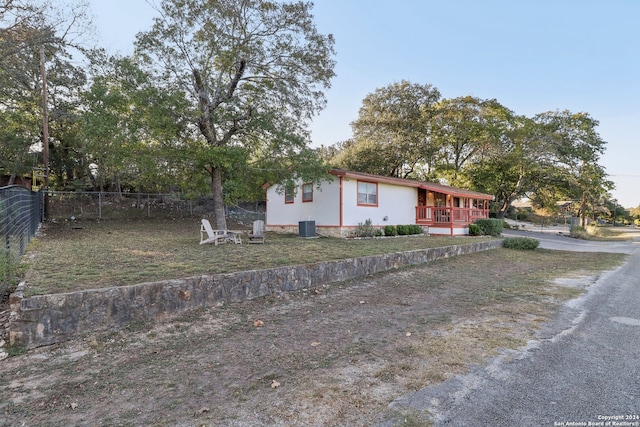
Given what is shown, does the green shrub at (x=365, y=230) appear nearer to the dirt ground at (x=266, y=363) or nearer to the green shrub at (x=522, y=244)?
the green shrub at (x=522, y=244)

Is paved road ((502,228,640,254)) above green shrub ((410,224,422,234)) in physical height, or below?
below

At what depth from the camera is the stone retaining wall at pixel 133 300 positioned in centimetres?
347

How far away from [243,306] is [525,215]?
47.3 meters

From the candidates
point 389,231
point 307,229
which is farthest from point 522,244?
point 307,229

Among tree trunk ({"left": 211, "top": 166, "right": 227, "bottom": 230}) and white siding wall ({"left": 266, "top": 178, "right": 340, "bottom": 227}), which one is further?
white siding wall ({"left": 266, "top": 178, "right": 340, "bottom": 227})

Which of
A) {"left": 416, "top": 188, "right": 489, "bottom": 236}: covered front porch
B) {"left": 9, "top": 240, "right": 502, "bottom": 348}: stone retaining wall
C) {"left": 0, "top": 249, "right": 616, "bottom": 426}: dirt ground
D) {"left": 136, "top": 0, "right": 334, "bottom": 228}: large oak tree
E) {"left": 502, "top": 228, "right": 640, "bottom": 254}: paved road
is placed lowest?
{"left": 502, "top": 228, "right": 640, "bottom": 254}: paved road

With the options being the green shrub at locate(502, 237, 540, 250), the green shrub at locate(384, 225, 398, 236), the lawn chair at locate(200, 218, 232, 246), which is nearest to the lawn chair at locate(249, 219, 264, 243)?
the lawn chair at locate(200, 218, 232, 246)

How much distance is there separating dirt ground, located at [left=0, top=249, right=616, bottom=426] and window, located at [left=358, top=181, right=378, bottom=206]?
9.60 metres

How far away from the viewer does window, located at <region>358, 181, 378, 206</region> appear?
15.0 meters

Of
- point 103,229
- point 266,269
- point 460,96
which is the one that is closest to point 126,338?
point 266,269

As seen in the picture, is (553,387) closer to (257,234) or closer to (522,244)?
(257,234)

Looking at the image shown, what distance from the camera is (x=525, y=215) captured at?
141ft

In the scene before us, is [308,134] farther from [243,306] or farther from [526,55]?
[526,55]

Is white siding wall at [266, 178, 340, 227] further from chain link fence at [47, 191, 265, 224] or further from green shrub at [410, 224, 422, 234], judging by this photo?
green shrub at [410, 224, 422, 234]
